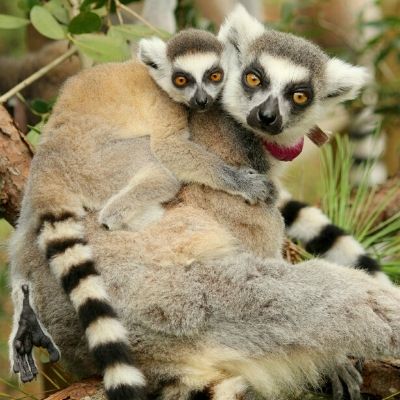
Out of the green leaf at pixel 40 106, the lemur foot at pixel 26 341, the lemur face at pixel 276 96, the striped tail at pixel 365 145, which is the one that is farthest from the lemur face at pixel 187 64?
the striped tail at pixel 365 145

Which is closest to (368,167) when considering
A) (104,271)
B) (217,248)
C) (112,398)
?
(217,248)

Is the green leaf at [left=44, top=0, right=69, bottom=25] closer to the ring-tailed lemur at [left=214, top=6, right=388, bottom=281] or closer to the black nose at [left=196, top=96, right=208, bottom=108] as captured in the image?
the ring-tailed lemur at [left=214, top=6, right=388, bottom=281]

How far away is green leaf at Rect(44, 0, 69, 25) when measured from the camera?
5.41 m

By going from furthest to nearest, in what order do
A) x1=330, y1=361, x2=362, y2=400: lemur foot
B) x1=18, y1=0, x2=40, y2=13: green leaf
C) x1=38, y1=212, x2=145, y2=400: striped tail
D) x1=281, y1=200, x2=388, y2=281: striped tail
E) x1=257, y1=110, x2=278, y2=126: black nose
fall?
x1=18, y1=0, x2=40, y2=13: green leaf, x1=281, y1=200, x2=388, y2=281: striped tail, x1=257, y1=110, x2=278, y2=126: black nose, x1=330, y1=361, x2=362, y2=400: lemur foot, x1=38, y1=212, x2=145, y2=400: striped tail

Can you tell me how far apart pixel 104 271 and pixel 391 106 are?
5.67 metres

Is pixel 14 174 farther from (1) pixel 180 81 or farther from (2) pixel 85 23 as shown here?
(1) pixel 180 81

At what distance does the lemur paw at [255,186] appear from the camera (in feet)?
13.7

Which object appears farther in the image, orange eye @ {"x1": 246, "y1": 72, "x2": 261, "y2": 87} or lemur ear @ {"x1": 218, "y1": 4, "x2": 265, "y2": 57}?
lemur ear @ {"x1": 218, "y1": 4, "x2": 265, "y2": 57}

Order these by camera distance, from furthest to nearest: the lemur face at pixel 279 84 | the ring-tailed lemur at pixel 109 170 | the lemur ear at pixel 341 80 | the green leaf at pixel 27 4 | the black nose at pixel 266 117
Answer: the green leaf at pixel 27 4 < the lemur ear at pixel 341 80 < the lemur face at pixel 279 84 < the black nose at pixel 266 117 < the ring-tailed lemur at pixel 109 170

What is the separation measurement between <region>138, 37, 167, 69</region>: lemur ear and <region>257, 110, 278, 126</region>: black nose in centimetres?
86

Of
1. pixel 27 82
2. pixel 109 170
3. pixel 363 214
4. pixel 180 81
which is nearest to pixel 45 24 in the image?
pixel 27 82

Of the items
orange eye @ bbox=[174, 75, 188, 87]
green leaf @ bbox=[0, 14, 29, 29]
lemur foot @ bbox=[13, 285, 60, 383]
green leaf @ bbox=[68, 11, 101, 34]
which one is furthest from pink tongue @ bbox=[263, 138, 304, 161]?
green leaf @ bbox=[0, 14, 29, 29]

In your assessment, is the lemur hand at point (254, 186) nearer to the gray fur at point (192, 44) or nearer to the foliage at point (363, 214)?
the gray fur at point (192, 44)

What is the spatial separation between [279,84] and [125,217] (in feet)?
4.07
